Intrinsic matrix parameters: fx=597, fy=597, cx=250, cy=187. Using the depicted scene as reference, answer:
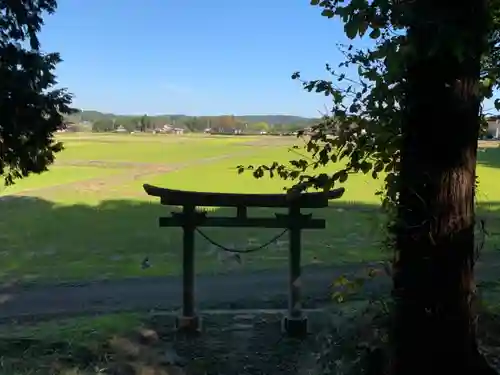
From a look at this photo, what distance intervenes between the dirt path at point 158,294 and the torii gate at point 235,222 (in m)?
1.08

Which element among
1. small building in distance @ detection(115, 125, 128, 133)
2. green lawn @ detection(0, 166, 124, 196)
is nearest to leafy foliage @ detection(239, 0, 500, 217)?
green lawn @ detection(0, 166, 124, 196)

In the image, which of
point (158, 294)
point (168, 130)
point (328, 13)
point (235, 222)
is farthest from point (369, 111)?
point (168, 130)

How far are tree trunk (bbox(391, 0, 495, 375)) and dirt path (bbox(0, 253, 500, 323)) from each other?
4843 millimetres

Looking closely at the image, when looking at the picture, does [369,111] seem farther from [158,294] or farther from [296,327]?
[158,294]

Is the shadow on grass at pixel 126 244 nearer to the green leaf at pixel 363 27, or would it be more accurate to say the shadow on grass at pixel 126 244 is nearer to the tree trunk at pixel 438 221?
the tree trunk at pixel 438 221

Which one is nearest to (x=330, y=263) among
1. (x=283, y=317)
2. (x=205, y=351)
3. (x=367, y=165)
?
(x=283, y=317)

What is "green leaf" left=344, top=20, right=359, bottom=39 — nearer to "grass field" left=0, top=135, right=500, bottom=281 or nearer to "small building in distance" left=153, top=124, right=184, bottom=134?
"grass field" left=0, top=135, right=500, bottom=281

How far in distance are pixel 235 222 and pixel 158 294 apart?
8.11 ft

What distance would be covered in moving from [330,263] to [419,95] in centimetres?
794

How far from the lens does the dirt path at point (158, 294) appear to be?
7395mm

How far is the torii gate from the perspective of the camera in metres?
6.11

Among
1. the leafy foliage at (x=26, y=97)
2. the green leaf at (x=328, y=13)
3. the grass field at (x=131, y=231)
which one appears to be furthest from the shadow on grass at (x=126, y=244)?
the green leaf at (x=328, y=13)

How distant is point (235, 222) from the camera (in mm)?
6168

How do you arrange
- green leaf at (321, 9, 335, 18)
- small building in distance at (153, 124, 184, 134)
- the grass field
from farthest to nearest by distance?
small building in distance at (153, 124, 184, 134) < the grass field < green leaf at (321, 9, 335, 18)
